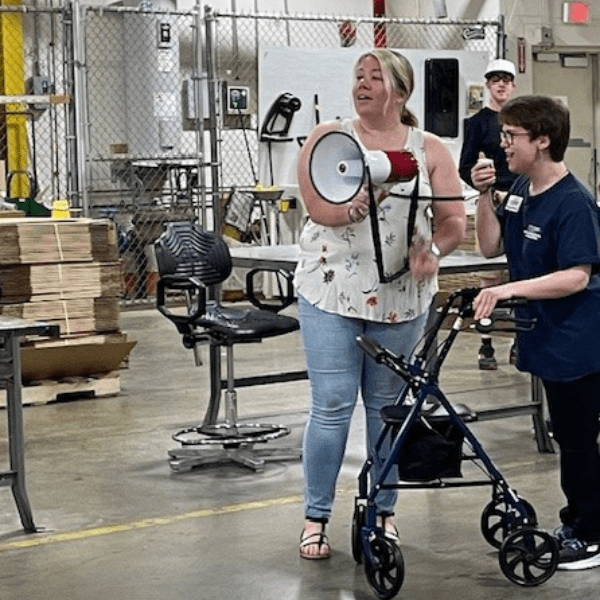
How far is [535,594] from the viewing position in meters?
3.85

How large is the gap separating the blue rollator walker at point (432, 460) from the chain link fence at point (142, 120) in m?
7.44

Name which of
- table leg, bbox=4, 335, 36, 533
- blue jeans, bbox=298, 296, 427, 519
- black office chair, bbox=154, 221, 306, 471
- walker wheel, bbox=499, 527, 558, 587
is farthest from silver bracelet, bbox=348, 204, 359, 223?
black office chair, bbox=154, 221, 306, 471

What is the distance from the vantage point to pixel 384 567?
150 inches

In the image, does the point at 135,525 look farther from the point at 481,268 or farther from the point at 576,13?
the point at 576,13

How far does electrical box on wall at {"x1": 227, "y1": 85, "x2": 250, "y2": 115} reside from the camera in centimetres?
1202

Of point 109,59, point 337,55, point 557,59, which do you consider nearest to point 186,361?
point 337,55

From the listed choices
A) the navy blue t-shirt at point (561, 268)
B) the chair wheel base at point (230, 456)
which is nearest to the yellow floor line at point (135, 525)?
the chair wheel base at point (230, 456)

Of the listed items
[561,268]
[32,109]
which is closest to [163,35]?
[32,109]

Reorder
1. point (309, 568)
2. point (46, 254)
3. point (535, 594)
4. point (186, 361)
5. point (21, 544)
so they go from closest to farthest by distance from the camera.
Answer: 1. point (535, 594)
2. point (309, 568)
3. point (21, 544)
4. point (46, 254)
5. point (186, 361)

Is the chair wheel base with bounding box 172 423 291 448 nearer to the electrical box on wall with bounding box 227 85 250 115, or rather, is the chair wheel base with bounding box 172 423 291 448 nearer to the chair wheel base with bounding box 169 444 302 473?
the chair wheel base with bounding box 169 444 302 473

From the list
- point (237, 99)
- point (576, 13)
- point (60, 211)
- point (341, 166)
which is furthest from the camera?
point (576, 13)

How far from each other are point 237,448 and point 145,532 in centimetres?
122

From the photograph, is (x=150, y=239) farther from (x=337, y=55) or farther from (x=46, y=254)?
(x=46, y=254)

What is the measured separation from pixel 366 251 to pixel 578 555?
3.68 feet
